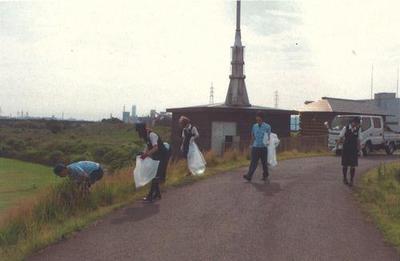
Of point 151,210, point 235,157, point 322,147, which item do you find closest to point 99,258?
point 151,210

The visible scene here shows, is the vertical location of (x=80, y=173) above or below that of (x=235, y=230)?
above

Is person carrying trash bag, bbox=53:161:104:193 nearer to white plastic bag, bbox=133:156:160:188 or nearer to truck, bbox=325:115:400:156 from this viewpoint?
white plastic bag, bbox=133:156:160:188

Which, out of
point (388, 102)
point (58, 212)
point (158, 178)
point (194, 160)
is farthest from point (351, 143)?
point (388, 102)

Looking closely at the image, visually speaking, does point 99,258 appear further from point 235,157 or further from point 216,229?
point 235,157

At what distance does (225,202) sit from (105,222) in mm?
2433

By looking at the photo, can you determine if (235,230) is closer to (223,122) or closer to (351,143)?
(351,143)

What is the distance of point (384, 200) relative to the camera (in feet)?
34.7

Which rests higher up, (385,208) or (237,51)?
(237,51)

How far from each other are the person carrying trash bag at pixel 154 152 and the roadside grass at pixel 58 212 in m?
0.44

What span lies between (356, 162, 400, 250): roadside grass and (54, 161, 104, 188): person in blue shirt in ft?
16.3

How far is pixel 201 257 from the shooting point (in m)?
6.62

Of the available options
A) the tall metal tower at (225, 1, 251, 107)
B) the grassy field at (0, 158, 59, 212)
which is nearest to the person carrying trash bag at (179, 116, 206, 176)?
the grassy field at (0, 158, 59, 212)

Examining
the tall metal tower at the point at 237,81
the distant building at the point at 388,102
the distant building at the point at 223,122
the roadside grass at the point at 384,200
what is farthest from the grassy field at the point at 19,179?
the distant building at the point at 388,102

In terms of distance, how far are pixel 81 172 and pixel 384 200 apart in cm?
571
